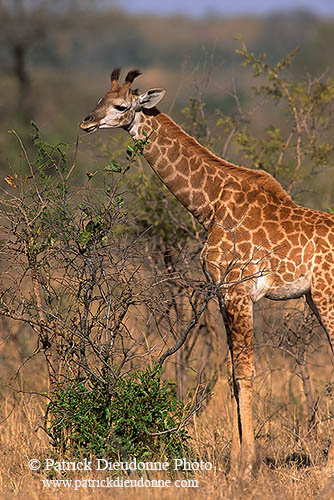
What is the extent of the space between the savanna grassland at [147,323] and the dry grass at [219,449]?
21mm

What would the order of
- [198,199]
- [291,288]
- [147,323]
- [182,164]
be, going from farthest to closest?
[182,164] → [198,199] → [291,288] → [147,323]

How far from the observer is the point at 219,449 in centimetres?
717

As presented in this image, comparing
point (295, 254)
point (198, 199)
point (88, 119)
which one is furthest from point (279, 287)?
point (88, 119)

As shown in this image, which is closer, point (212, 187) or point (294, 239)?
point (294, 239)

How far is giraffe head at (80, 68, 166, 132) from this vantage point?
744 centimetres

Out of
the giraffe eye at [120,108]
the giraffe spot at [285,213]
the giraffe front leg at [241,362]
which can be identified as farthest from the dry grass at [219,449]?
the giraffe eye at [120,108]

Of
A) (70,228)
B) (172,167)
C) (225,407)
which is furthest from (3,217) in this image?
(225,407)

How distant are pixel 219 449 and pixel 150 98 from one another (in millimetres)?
3385

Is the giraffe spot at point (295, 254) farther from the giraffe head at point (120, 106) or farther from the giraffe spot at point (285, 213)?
the giraffe head at point (120, 106)

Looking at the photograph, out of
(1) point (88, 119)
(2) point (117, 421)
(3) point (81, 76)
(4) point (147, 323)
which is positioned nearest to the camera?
(4) point (147, 323)

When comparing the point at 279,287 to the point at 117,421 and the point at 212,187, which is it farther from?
the point at 117,421

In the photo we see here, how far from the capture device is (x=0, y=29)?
27797 mm

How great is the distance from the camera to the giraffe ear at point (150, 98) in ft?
24.7

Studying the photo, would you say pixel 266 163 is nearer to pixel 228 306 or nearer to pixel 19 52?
pixel 228 306
